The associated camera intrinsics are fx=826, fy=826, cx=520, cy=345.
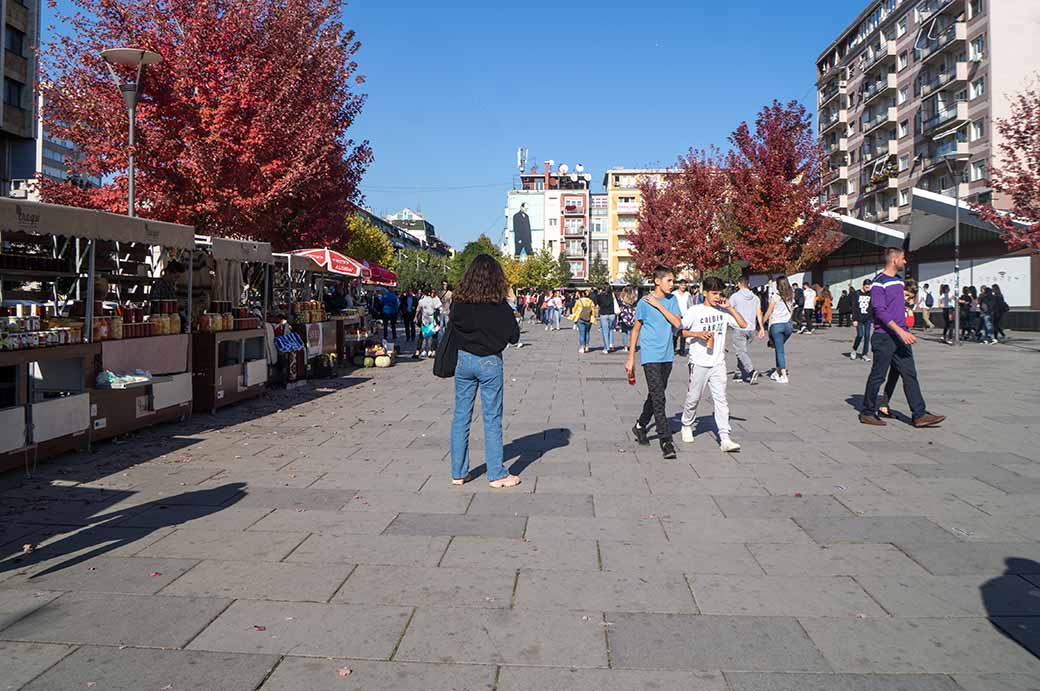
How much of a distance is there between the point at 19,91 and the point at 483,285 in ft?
129

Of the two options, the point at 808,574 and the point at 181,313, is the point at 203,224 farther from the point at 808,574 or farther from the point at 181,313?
the point at 808,574

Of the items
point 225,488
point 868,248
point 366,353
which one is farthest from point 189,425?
point 868,248

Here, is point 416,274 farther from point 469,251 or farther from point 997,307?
point 997,307

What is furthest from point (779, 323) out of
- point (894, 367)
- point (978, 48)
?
point (978, 48)

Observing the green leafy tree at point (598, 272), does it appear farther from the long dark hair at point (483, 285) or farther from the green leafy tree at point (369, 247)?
the long dark hair at point (483, 285)

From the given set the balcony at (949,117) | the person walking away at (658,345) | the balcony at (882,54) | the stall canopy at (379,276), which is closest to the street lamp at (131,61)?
the person walking away at (658,345)

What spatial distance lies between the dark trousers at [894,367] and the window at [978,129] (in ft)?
161

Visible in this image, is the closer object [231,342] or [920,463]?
[920,463]

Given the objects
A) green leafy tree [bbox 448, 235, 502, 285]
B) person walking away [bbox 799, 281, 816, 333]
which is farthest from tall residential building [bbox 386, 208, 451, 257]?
person walking away [bbox 799, 281, 816, 333]

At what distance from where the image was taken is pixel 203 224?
17.2 metres

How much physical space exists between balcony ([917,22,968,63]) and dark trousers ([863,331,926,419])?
51990 millimetres

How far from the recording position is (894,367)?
9.73 meters

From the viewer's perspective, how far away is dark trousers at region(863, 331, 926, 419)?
9422mm

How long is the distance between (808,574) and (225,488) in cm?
447
